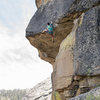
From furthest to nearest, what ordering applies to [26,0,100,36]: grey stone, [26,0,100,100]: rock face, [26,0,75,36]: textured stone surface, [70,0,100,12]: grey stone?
[26,0,75,36]: textured stone surface, [26,0,100,36]: grey stone, [70,0,100,12]: grey stone, [26,0,100,100]: rock face

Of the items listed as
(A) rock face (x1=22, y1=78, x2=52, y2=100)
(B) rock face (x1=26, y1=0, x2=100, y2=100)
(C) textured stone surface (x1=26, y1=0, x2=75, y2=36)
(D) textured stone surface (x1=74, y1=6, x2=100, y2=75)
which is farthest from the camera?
(A) rock face (x1=22, y1=78, x2=52, y2=100)

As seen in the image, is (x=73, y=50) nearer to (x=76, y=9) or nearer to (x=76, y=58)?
(x=76, y=58)

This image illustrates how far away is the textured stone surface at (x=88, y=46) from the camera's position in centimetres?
942

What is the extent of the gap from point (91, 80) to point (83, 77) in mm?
618

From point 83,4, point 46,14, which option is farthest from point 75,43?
point 46,14

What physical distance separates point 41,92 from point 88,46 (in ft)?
92.8

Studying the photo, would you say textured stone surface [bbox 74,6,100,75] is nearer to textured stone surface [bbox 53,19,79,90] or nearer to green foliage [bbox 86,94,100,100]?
textured stone surface [bbox 53,19,79,90]

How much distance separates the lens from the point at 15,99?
446 feet

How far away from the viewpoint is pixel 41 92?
36375 mm

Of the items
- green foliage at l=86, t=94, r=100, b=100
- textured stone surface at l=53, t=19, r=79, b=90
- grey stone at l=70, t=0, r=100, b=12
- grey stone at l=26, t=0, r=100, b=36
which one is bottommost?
green foliage at l=86, t=94, r=100, b=100

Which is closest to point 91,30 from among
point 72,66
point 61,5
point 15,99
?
point 72,66

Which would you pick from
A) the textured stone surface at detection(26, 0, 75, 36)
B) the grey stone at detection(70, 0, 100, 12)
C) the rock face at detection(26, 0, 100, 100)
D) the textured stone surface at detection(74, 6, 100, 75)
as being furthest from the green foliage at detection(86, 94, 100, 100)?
the textured stone surface at detection(26, 0, 75, 36)

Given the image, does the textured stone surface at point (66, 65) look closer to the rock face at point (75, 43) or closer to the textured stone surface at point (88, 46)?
the rock face at point (75, 43)

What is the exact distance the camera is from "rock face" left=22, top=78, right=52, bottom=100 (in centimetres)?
3547
